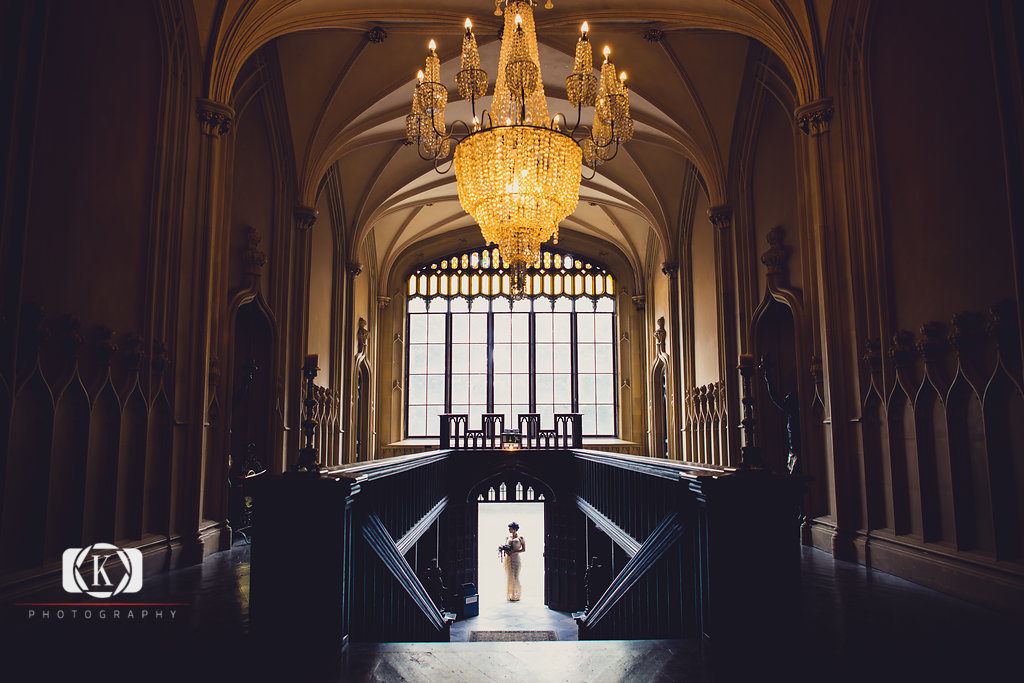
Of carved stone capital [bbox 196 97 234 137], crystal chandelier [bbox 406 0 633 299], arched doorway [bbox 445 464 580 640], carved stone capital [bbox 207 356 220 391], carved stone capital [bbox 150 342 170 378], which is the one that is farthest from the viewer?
arched doorway [bbox 445 464 580 640]

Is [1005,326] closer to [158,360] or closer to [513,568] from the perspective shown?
[158,360]

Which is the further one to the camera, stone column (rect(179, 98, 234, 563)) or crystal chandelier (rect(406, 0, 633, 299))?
stone column (rect(179, 98, 234, 563))

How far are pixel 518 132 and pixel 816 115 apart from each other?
10.7 feet

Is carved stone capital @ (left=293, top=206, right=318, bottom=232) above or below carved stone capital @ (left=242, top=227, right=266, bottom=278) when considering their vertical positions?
above

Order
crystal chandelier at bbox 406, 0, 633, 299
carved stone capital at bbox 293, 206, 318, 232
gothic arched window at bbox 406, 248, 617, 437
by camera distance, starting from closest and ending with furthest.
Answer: crystal chandelier at bbox 406, 0, 633, 299, carved stone capital at bbox 293, 206, 318, 232, gothic arched window at bbox 406, 248, 617, 437

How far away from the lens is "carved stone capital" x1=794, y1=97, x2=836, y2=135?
23.8 feet

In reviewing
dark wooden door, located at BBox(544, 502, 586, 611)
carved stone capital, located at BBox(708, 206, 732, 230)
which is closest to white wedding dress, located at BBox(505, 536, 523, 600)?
dark wooden door, located at BBox(544, 502, 586, 611)

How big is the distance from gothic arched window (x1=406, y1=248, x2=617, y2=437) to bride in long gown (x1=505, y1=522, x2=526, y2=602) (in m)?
5.79

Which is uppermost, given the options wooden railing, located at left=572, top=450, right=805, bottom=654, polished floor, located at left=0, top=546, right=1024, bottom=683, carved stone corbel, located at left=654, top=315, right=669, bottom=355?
carved stone corbel, located at left=654, top=315, right=669, bottom=355

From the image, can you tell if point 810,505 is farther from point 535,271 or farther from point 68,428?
point 535,271

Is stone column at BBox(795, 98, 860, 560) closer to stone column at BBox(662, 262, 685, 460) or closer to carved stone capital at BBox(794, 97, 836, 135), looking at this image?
carved stone capital at BBox(794, 97, 836, 135)

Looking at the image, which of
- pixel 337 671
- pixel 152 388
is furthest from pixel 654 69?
pixel 337 671

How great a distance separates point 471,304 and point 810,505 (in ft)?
41.9

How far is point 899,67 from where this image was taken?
20.5 ft
